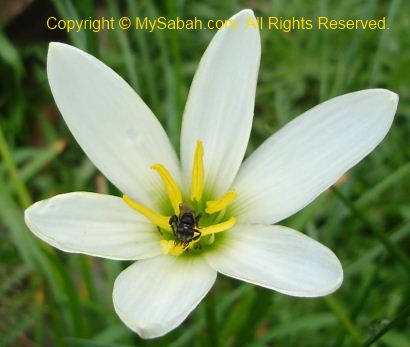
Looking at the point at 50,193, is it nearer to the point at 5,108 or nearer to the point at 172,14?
the point at 5,108

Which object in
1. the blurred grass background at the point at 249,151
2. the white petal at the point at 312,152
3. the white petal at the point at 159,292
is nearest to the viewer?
the white petal at the point at 159,292

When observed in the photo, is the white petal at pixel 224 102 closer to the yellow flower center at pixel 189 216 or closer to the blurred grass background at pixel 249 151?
the yellow flower center at pixel 189 216

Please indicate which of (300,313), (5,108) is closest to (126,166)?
(300,313)

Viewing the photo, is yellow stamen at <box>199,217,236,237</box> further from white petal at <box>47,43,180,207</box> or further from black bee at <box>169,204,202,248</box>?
white petal at <box>47,43,180,207</box>

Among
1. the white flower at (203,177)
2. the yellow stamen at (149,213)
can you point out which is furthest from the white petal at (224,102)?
the yellow stamen at (149,213)

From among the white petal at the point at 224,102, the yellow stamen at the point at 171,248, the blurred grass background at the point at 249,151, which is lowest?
the blurred grass background at the point at 249,151

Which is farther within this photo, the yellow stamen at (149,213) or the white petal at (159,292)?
the yellow stamen at (149,213)

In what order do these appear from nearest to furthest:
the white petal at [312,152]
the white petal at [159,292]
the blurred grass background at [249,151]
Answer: the white petal at [159,292] → the white petal at [312,152] → the blurred grass background at [249,151]
